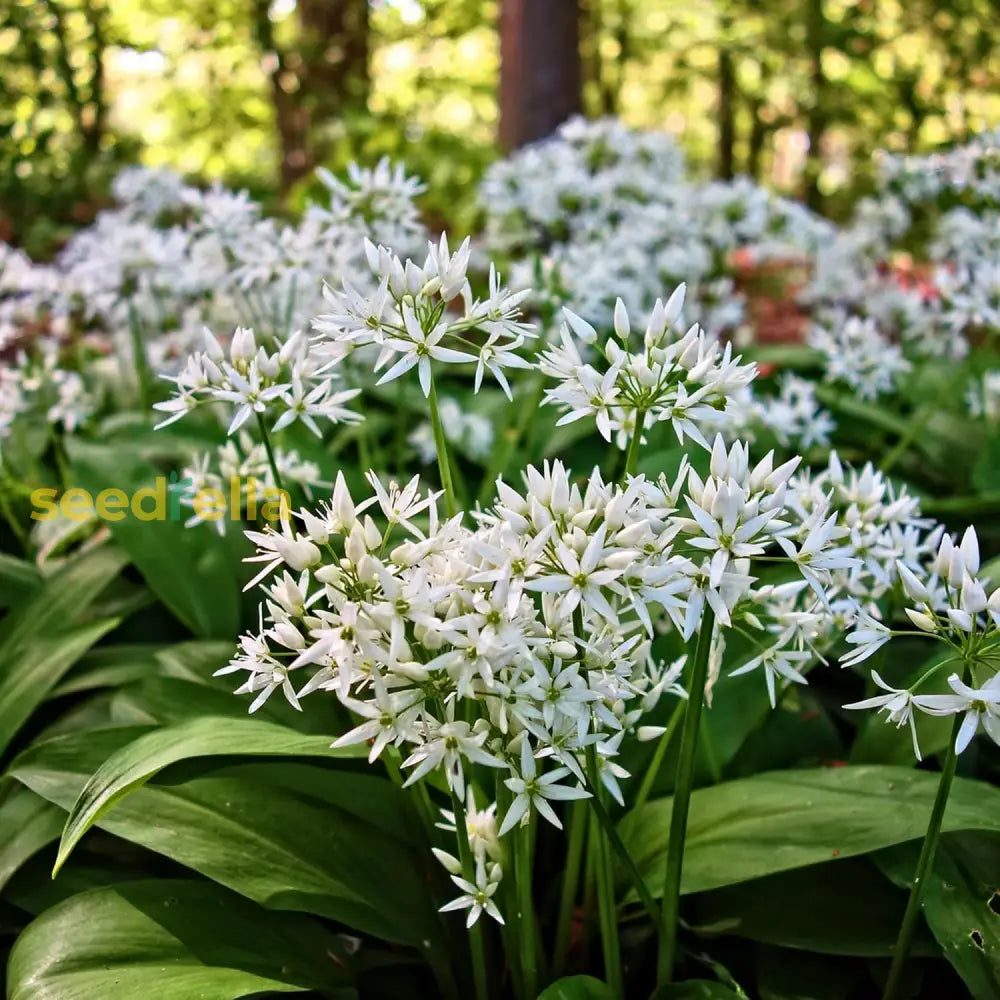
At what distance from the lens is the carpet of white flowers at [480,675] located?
1.42m

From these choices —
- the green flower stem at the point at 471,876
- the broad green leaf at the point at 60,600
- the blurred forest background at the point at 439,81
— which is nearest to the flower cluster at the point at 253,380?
the green flower stem at the point at 471,876

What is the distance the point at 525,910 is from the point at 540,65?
6.14 meters

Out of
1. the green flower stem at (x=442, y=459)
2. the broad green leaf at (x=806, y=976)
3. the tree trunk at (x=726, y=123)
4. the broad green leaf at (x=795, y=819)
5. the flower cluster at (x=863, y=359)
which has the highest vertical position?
the tree trunk at (x=726, y=123)

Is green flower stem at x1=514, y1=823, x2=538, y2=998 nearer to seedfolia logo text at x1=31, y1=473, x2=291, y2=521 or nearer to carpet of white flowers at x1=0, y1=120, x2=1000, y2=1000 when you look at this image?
carpet of white flowers at x1=0, y1=120, x2=1000, y2=1000

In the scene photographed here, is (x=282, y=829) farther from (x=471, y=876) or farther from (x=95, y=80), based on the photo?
(x=95, y=80)

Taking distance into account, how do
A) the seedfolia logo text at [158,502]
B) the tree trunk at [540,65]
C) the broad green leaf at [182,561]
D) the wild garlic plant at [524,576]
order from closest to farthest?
the wild garlic plant at [524,576] → the seedfolia logo text at [158,502] → the broad green leaf at [182,561] → the tree trunk at [540,65]

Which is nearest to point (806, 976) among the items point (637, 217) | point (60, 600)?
point (60, 600)

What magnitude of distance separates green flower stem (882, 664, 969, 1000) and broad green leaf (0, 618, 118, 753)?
189 cm

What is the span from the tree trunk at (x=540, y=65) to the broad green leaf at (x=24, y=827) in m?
5.60

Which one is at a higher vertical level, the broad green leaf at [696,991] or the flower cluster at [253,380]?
the flower cluster at [253,380]

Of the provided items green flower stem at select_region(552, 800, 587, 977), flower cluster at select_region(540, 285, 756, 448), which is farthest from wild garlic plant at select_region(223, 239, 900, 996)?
green flower stem at select_region(552, 800, 587, 977)

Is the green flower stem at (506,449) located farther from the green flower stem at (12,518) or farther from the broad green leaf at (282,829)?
the green flower stem at (12,518)

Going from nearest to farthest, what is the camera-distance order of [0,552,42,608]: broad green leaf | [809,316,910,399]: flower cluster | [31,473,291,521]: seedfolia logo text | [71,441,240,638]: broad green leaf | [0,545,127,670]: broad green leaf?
[31,473,291,521]: seedfolia logo text → [0,545,127,670]: broad green leaf → [71,441,240,638]: broad green leaf → [0,552,42,608]: broad green leaf → [809,316,910,399]: flower cluster

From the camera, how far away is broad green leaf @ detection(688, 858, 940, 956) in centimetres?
203
